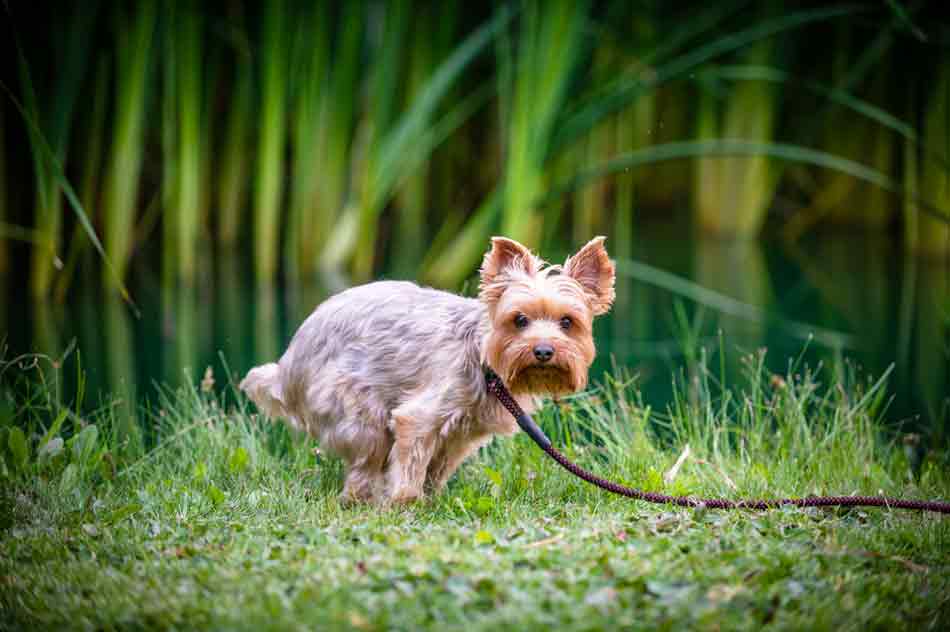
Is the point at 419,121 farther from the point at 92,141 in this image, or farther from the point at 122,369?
the point at 92,141

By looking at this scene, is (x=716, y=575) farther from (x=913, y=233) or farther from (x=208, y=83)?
Answer: (x=913, y=233)

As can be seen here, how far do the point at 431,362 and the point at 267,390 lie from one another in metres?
1.06

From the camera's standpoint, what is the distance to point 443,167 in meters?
15.5

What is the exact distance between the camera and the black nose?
4.59m

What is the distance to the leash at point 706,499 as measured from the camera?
15.0 ft

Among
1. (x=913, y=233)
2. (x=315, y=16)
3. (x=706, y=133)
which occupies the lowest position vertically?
(x=913, y=233)

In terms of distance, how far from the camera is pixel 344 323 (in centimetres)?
534

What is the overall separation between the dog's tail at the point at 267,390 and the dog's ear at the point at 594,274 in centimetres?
172

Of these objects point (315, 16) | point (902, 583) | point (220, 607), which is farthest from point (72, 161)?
point (902, 583)

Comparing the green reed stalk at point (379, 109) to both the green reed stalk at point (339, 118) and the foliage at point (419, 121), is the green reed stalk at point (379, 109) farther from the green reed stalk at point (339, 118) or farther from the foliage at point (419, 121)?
the green reed stalk at point (339, 118)

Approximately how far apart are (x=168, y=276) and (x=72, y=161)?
67.1 inches

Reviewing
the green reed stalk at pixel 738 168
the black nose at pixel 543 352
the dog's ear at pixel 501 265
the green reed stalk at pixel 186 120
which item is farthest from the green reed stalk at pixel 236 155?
the black nose at pixel 543 352

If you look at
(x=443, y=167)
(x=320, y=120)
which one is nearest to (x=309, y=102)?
(x=320, y=120)

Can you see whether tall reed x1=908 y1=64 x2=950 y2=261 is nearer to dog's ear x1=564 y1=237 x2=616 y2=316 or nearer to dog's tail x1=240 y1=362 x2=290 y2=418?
dog's ear x1=564 y1=237 x2=616 y2=316
